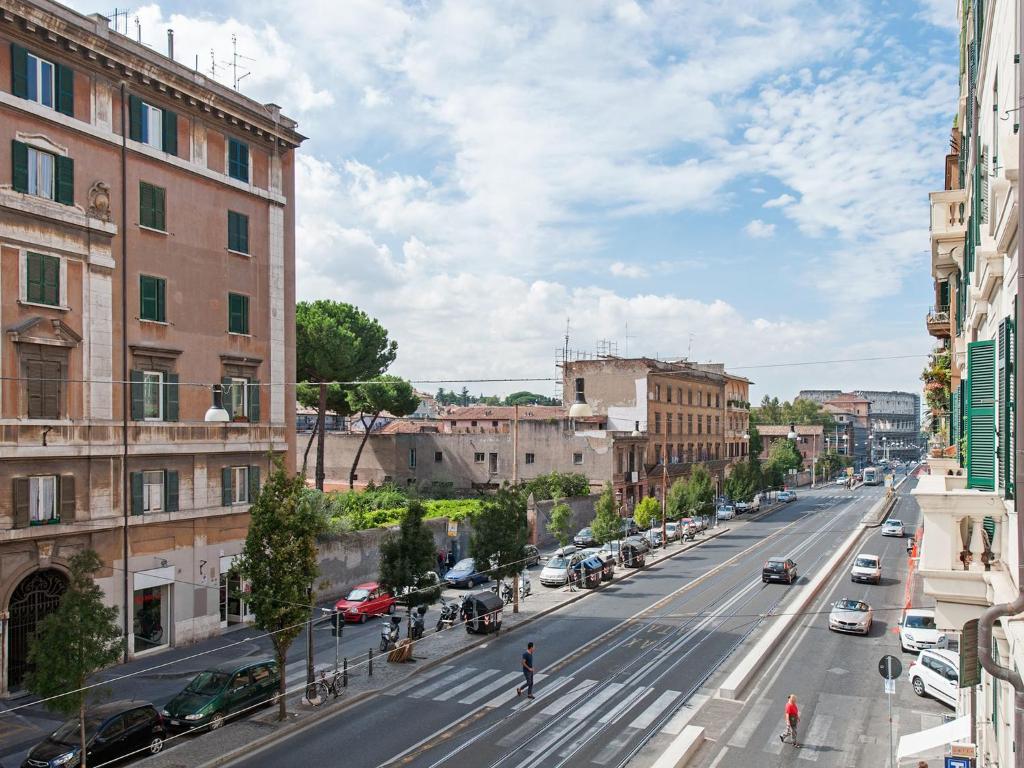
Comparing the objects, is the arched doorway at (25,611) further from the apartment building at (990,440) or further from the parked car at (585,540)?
the parked car at (585,540)

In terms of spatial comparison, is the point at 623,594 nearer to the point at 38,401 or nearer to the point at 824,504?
the point at 38,401

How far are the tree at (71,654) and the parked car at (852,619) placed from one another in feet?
82.0

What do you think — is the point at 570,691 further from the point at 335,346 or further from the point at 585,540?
the point at 335,346

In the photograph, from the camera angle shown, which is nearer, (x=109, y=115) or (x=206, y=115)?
(x=109, y=115)

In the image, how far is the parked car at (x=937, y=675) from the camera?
2234 centimetres

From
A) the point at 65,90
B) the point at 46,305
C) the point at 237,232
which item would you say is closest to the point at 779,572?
the point at 237,232

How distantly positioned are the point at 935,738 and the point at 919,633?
11423 mm

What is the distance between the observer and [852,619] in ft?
100

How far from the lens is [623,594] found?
1522 inches

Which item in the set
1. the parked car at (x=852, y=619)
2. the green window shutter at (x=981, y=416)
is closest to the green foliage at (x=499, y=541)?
the parked car at (x=852, y=619)

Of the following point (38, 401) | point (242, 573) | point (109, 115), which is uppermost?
point (109, 115)

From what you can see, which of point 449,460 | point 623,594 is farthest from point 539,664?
point 449,460

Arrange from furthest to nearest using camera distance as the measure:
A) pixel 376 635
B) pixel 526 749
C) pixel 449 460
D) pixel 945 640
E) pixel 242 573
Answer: pixel 449 460 < pixel 376 635 < pixel 945 640 < pixel 242 573 < pixel 526 749

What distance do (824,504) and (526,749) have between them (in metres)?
75.7
